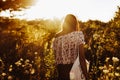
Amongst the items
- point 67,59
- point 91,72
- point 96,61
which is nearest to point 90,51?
point 96,61

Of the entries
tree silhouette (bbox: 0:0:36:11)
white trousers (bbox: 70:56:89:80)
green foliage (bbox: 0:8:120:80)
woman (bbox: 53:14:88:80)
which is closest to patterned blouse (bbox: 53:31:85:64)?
woman (bbox: 53:14:88:80)

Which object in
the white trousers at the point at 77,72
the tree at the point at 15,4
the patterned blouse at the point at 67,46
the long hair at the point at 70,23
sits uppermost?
the tree at the point at 15,4

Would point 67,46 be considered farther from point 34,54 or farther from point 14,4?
point 34,54

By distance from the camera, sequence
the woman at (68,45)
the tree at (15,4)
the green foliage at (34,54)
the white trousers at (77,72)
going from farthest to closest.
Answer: the green foliage at (34,54) → the tree at (15,4) → the woman at (68,45) → the white trousers at (77,72)

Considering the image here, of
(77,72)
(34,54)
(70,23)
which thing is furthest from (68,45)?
(34,54)

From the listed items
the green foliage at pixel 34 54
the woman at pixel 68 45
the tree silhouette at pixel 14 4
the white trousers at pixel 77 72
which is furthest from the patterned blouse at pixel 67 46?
the tree silhouette at pixel 14 4

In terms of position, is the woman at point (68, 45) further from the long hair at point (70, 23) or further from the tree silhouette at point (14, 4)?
the tree silhouette at point (14, 4)

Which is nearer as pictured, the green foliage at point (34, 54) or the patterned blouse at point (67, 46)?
the patterned blouse at point (67, 46)

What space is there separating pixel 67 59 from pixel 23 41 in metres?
6.20

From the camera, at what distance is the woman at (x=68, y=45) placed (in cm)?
504

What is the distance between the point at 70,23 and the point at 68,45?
1.04 ft

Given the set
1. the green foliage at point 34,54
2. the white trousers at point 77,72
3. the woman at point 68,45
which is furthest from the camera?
the green foliage at point 34,54

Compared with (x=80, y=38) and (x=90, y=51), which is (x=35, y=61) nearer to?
(x=90, y=51)

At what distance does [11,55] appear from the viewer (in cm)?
1045
